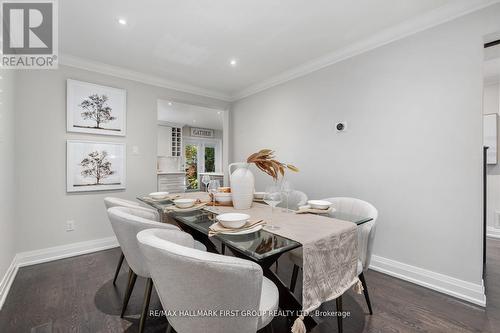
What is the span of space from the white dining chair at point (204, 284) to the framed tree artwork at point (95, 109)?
9.35ft

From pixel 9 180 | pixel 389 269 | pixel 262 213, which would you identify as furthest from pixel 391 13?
pixel 9 180

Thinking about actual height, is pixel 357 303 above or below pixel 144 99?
below

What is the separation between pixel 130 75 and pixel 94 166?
1.43m

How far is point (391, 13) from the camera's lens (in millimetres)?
2068

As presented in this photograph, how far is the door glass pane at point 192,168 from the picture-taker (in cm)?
896

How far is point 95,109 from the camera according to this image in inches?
121

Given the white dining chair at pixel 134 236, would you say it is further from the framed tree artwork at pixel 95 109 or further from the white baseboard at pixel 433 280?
the white baseboard at pixel 433 280

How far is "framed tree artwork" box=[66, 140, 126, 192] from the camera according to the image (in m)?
2.91

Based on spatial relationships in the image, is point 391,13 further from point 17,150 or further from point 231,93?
point 17,150

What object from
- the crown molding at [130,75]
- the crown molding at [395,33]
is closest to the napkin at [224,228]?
the crown molding at [395,33]

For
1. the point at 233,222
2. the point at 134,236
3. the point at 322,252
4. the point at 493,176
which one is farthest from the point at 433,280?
the point at 493,176

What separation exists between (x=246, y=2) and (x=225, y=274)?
212cm

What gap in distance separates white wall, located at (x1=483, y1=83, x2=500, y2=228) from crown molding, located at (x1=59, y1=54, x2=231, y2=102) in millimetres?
4454

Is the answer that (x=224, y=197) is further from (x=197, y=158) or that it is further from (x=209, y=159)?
(x=209, y=159)
